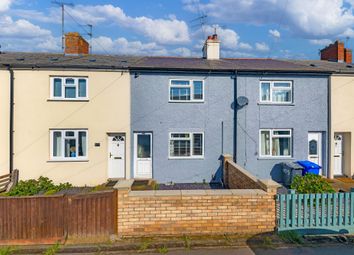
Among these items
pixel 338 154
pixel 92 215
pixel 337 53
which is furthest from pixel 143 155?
pixel 337 53

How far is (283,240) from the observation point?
17.1 feet

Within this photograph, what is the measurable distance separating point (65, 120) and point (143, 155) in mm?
3645

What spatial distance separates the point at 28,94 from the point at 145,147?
212 inches

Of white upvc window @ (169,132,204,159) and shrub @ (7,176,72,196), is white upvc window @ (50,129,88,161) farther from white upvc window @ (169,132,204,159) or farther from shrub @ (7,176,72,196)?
white upvc window @ (169,132,204,159)

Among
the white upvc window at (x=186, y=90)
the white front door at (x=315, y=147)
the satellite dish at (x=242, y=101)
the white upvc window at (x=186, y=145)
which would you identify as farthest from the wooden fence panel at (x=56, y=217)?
the white front door at (x=315, y=147)

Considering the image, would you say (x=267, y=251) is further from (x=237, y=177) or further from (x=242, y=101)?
(x=242, y=101)

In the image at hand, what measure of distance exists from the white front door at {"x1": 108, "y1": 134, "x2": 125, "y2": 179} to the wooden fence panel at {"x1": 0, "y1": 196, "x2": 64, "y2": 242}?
6329mm

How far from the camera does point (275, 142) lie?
11875mm

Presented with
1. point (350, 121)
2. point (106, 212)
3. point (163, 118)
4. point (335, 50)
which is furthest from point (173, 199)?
point (335, 50)

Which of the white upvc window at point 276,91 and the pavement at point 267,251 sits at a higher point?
the white upvc window at point 276,91

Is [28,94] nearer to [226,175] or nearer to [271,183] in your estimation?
[226,175]

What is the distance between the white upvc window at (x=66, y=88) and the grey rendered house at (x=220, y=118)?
90.3 inches

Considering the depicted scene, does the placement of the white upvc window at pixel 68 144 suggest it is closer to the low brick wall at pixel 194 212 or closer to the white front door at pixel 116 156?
the white front door at pixel 116 156

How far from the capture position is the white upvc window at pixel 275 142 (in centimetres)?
1180
